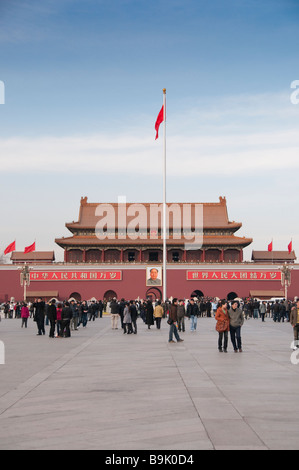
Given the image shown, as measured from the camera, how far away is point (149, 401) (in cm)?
810

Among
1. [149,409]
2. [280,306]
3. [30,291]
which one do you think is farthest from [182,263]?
[149,409]

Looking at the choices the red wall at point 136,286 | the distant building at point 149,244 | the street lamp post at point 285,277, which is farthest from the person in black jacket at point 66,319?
the distant building at point 149,244

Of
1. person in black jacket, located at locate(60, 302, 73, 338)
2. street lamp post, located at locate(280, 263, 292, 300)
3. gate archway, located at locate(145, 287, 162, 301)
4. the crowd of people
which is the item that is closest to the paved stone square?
the crowd of people

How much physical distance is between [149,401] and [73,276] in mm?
52315

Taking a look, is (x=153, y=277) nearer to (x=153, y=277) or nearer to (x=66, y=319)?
(x=153, y=277)

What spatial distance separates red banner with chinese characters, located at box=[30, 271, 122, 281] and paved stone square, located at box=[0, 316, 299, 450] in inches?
1776

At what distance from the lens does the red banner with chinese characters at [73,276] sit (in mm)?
59844

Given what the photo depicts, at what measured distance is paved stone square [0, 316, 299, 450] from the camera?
595 cm

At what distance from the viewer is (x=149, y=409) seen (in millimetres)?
7504

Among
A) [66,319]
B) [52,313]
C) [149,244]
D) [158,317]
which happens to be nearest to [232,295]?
[149,244]

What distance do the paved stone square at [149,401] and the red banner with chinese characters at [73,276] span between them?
148ft
